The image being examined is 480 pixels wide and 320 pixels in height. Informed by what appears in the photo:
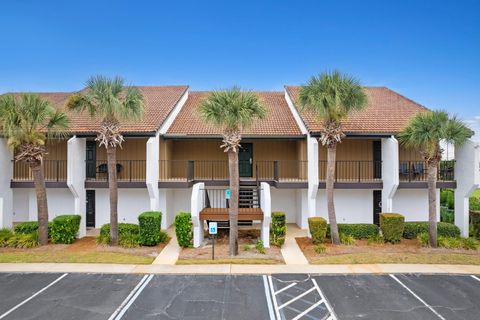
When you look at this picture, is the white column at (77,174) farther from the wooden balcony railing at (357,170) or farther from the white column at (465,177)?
the white column at (465,177)

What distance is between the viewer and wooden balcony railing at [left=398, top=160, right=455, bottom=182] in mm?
15867

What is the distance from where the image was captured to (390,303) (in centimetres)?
782

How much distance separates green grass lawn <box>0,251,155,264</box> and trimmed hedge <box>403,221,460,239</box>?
1178cm

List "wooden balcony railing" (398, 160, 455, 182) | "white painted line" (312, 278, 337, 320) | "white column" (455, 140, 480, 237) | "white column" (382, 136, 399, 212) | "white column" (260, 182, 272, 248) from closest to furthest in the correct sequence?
"white painted line" (312, 278, 337, 320)
"white column" (260, 182, 272, 248)
"white column" (455, 140, 480, 237)
"white column" (382, 136, 399, 212)
"wooden balcony railing" (398, 160, 455, 182)

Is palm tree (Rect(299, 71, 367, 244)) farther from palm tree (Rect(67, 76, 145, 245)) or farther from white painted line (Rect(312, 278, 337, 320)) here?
palm tree (Rect(67, 76, 145, 245))

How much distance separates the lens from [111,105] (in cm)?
1202

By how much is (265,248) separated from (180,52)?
20.3m

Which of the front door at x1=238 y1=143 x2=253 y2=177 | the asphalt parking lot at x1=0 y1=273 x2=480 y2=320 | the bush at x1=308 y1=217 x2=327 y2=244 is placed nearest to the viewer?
the asphalt parking lot at x1=0 y1=273 x2=480 y2=320

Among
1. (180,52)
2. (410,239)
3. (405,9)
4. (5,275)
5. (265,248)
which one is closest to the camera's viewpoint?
(5,275)

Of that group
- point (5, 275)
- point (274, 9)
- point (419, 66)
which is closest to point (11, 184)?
point (5, 275)

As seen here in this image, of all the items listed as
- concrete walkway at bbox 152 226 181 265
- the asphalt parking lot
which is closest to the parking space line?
the asphalt parking lot

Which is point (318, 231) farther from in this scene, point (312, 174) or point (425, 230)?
point (425, 230)

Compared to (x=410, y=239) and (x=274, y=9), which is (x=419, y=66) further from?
(x=410, y=239)

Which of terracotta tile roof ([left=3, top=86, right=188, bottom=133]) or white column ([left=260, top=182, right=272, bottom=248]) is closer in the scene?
white column ([left=260, top=182, right=272, bottom=248])
